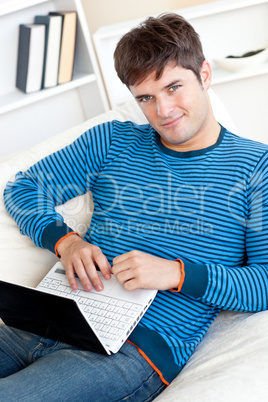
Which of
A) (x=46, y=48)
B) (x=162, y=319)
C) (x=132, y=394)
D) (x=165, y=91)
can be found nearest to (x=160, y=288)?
(x=162, y=319)

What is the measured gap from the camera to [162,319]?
3.67 ft

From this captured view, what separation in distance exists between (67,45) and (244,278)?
4.35 ft

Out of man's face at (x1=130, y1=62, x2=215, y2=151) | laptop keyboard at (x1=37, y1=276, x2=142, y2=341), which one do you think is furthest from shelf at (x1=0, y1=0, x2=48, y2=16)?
laptop keyboard at (x1=37, y1=276, x2=142, y2=341)

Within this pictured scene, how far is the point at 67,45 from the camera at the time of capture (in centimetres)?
199

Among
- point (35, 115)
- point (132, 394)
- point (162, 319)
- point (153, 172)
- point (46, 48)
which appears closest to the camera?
point (132, 394)

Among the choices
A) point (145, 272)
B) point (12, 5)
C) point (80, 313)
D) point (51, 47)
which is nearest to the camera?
point (80, 313)

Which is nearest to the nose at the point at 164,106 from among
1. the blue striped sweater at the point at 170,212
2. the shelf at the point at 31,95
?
the blue striped sweater at the point at 170,212

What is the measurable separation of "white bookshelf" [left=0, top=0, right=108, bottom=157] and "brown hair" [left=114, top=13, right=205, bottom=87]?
2.60 feet

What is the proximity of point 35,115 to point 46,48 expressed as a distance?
37 cm

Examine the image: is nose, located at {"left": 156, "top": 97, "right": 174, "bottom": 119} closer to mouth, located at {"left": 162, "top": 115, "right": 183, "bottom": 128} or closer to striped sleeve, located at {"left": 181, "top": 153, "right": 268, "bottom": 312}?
A: mouth, located at {"left": 162, "top": 115, "right": 183, "bottom": 128}

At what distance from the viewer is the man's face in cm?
120

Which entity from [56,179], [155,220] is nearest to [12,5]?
[56,179]

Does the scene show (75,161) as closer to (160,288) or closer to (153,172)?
(153,172)

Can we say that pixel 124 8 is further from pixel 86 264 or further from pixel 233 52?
pixel 86 264
